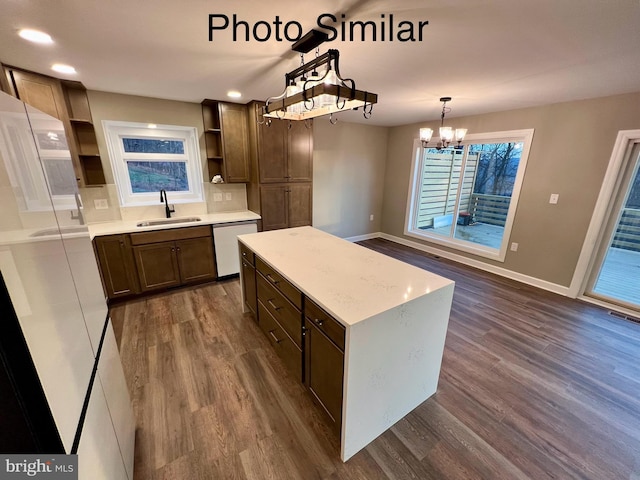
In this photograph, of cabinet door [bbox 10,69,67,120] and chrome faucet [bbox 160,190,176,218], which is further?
chrome faucet [bbox 160,190,176,218]

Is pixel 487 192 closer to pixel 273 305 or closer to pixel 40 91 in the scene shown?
pixel 273 305

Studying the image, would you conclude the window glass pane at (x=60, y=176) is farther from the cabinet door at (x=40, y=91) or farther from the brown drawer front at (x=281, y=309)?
the cabinet door at (x=40, y=91)

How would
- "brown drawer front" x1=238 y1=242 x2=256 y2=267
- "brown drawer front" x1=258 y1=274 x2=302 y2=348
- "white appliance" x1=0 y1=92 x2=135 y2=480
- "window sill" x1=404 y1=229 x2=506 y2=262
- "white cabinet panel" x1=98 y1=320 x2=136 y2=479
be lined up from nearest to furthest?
"white appliance" x1=0 y1=92 x2=135 y2=480 → "white cabinet panel" x1=98 y1=320 x2=136 y2=479 → "brown drawer front" x1=258 y1=274 x2=302 y2=348 → "brown drawer front" x1=238 y1=242 x2=256 y2=267 → "window sill" x1=404 y1=229 x2=506 y2=262

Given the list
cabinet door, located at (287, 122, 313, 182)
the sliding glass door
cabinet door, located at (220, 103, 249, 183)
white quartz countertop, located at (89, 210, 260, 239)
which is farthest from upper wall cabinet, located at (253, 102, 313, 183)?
the sliding glass door

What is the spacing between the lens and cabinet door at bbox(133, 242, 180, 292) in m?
2.98

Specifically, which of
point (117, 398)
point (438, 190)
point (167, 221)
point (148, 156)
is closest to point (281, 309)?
point (117, 398)

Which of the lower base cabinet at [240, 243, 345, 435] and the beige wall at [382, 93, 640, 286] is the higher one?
the beige wall at [382, 93, 640, 286]

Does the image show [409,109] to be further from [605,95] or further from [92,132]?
[92,132]

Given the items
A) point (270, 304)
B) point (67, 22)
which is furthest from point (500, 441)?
point (67, 22)

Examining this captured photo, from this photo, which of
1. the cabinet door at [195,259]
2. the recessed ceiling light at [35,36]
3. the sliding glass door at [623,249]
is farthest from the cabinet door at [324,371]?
the sliding glass door at [623,249]

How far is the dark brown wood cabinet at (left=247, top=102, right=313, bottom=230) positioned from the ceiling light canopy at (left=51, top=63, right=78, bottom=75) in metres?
1.65

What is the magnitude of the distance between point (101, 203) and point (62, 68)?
144cm

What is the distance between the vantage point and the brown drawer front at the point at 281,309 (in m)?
1.71

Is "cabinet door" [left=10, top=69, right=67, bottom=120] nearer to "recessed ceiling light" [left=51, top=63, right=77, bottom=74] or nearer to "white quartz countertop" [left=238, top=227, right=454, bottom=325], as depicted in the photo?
"recessed ceiling light" [left=51, top=63, right=77, bottom=74]
